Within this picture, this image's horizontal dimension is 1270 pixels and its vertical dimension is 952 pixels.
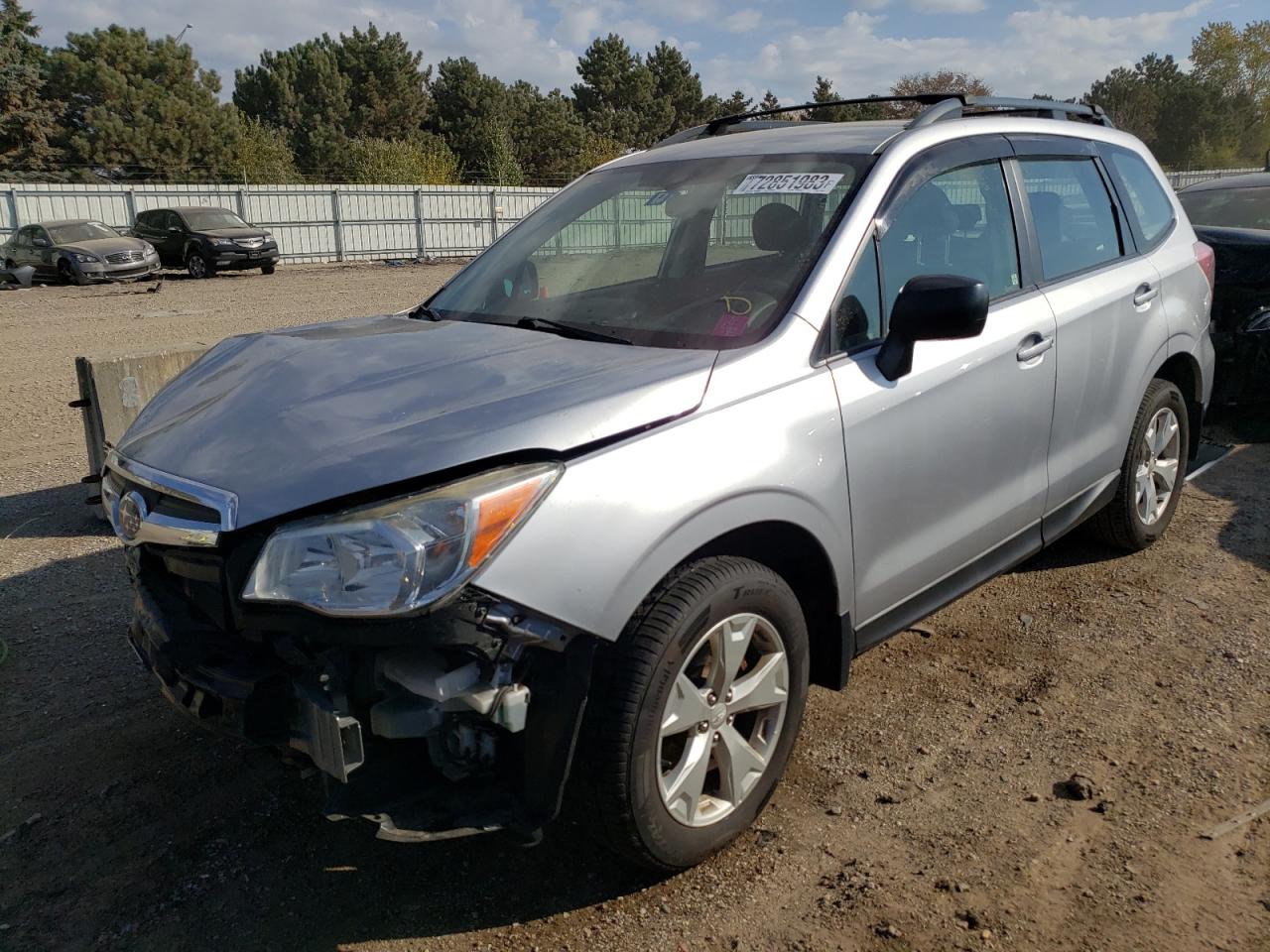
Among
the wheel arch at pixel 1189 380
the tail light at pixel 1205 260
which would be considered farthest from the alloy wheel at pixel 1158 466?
the tail light at pixel 1205 260

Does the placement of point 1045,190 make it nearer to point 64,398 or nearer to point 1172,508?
point 1172,508

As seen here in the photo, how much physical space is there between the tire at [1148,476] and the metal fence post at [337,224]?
28.3 meters

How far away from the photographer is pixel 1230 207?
818 centimetres

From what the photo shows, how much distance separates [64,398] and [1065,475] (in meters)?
8.63

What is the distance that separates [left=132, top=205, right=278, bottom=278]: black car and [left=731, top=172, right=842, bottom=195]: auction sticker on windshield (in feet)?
73.3

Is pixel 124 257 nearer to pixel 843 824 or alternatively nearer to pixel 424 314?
pixel 424 314

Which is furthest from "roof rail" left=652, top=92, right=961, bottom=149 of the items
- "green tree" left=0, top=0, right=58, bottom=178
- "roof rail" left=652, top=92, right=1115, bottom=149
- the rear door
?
"green tree" left=0, top=0, right=58, bottom=178

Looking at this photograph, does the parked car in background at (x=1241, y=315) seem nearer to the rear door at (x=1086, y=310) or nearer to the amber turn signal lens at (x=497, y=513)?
the rear door at (x=1086, y=310)

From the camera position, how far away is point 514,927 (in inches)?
102

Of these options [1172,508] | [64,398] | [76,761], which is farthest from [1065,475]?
[64,398]

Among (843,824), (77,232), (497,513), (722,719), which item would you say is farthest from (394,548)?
(77,232)

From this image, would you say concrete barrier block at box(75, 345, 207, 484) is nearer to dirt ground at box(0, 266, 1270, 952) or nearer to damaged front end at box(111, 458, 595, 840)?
dirt ground at box(0, 266, 1270, 952)

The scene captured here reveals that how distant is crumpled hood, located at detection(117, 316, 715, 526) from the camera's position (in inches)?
90.7

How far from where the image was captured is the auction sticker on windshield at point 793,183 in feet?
10.7
